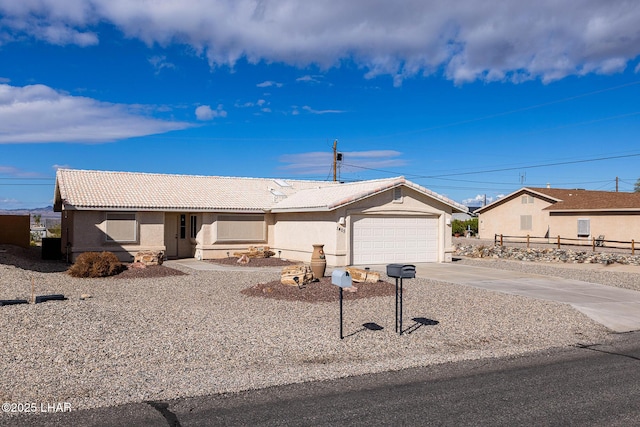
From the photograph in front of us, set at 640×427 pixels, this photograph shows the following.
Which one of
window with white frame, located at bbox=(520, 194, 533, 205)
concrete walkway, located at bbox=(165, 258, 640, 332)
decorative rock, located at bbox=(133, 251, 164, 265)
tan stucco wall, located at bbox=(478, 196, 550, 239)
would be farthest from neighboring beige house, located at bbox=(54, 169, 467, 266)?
window with white frame, located at bbox=(520, 194, 533, 205)

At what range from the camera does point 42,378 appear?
7152mm

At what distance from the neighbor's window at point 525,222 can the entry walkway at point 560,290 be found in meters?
22.7

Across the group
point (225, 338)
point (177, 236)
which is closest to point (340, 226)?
point (177, 236)

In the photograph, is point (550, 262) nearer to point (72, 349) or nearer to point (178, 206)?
point (178, 206)

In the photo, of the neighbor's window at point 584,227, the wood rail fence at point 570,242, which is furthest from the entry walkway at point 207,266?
the neighbor's window at point 584,227

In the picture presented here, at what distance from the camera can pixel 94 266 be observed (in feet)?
59.2

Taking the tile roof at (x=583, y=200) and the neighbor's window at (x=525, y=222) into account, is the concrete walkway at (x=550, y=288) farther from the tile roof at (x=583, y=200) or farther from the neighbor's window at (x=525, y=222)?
the neighbor's window at (x=525, y=222)

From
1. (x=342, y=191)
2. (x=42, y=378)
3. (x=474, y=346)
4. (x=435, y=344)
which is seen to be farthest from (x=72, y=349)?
(x=342, y=191)

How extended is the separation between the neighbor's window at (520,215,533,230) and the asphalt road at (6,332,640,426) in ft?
121

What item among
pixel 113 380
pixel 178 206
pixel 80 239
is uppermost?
pixel 178 206

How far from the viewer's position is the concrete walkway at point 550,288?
488 inches

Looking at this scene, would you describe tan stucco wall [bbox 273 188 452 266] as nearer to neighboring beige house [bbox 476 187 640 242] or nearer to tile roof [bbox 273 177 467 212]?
tile roof [bbox 273 177 467 212]

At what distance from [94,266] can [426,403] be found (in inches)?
571

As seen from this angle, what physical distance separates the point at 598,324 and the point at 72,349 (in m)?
10.2
